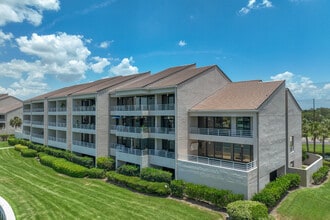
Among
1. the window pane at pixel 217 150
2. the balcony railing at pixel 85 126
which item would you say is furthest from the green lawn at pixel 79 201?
the balcony railing at pixel 85 126

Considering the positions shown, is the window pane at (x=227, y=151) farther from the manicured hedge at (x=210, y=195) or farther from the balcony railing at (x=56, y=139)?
the balcony railing at (x=56, y=139)

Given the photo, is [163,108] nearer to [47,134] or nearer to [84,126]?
[84,126]

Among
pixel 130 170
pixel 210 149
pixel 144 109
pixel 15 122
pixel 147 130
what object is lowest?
pixel 130 170

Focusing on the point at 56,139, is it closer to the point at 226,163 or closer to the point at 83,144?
the point at 83,144

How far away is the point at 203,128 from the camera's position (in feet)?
87.6

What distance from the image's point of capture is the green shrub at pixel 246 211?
55.4 ft

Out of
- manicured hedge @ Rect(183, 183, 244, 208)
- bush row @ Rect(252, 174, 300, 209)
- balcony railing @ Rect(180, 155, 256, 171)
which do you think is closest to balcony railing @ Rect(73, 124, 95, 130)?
balcony railing @ Rect(180, 155, 256, 171)

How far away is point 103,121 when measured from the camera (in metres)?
34.4

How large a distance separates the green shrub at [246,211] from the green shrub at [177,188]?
5713 millimetres

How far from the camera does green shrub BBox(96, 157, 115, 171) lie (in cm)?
3141

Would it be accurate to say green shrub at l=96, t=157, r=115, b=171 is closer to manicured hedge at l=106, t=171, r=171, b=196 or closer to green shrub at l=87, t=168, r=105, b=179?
green shrub at l=87, t=168, r=105, b=179

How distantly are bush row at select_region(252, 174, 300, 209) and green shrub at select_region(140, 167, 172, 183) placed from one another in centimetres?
848

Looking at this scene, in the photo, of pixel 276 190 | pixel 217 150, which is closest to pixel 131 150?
pixel 217 150

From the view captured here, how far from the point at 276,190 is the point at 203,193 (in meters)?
6.39
